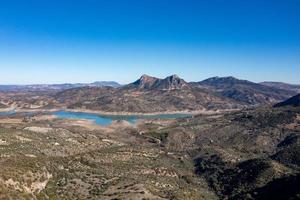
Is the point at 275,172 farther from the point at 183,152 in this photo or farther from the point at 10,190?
the point at 10,190

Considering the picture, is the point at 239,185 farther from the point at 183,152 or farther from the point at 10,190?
the point at 10,190

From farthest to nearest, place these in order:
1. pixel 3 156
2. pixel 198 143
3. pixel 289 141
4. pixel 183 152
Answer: pixel 198 143, pixel 289 141, pixel 183 152, pixel 3 156

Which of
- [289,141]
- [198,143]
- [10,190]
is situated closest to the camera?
[10,190]

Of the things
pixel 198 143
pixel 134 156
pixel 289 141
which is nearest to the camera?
pixel 134 156

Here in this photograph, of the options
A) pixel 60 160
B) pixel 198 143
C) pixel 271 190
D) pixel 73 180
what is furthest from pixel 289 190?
pixel 198 143

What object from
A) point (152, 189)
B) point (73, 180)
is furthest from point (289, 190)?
point (73, 180)

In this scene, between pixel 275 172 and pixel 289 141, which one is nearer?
pixel 275 172

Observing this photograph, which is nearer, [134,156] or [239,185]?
[239,185]

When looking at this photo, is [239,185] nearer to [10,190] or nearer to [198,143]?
[10,190]

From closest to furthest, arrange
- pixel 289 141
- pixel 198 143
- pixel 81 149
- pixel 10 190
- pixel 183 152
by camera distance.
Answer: pixel 10 190 → pixel 81 149 → pixel 183 152 → pixel 289 141 → pixel 198 143
